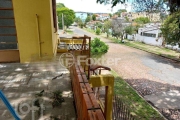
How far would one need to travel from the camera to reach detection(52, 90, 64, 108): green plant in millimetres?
2363

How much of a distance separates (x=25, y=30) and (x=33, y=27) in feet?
0.75

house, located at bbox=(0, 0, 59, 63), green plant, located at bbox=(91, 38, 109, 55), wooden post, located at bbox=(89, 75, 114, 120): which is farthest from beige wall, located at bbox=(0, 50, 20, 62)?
green plant, located at bbox=(91, 38, 109, 55)

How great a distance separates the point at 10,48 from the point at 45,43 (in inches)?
41.5

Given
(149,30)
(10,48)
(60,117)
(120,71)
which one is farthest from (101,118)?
(149,30)

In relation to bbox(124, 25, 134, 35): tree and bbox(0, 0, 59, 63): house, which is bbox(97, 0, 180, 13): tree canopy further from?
bbox(124, 25, 134, 35): tree

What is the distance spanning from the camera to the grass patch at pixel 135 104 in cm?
504

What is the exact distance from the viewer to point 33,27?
4.07 metres

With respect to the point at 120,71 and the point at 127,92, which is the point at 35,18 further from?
the point at 120,71

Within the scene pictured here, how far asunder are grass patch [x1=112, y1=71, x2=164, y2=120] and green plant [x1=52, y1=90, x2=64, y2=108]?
11.0 ft

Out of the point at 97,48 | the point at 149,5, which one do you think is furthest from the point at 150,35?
the point at 149,5

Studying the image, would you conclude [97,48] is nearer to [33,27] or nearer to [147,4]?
[147,4]

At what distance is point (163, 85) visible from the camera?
26.4 feet

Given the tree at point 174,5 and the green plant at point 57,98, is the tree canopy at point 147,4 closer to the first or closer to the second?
the tree at point 174,5

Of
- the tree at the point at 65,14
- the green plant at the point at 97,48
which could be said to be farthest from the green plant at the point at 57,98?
the tree at the point at 65,14
